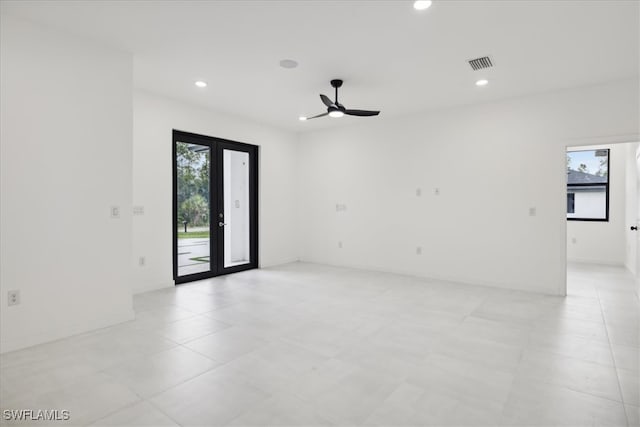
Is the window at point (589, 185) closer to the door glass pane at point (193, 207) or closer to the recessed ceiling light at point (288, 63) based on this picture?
the recessed ceiling light at point (288, 63)

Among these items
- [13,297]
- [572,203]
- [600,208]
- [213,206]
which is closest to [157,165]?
[213,206]

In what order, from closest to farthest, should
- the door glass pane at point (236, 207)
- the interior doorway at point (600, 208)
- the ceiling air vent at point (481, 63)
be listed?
the ceiling air vent at point (481, 63), the door glass pane at point (236, 207), the interior doorway at point (600, 208)

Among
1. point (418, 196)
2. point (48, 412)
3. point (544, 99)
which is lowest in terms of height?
point (48, 412)

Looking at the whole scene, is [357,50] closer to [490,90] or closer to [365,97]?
[365,97]

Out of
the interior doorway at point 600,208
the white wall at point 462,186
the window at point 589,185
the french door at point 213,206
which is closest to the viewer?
the white wall at point 462,186

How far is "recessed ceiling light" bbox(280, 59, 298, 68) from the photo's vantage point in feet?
12.8

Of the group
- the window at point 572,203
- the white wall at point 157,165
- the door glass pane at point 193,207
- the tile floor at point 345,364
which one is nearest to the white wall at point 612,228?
the window at point 572,203

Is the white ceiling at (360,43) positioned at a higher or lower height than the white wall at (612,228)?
higher

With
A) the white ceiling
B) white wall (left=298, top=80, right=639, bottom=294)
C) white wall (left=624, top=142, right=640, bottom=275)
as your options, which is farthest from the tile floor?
the white ceiling

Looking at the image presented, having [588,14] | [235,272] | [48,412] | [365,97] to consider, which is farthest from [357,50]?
[235,272]

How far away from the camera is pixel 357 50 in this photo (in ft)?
11.9

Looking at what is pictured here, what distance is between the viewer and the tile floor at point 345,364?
2115mm

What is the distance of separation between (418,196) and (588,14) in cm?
352

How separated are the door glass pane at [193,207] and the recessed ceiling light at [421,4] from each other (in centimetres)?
416
